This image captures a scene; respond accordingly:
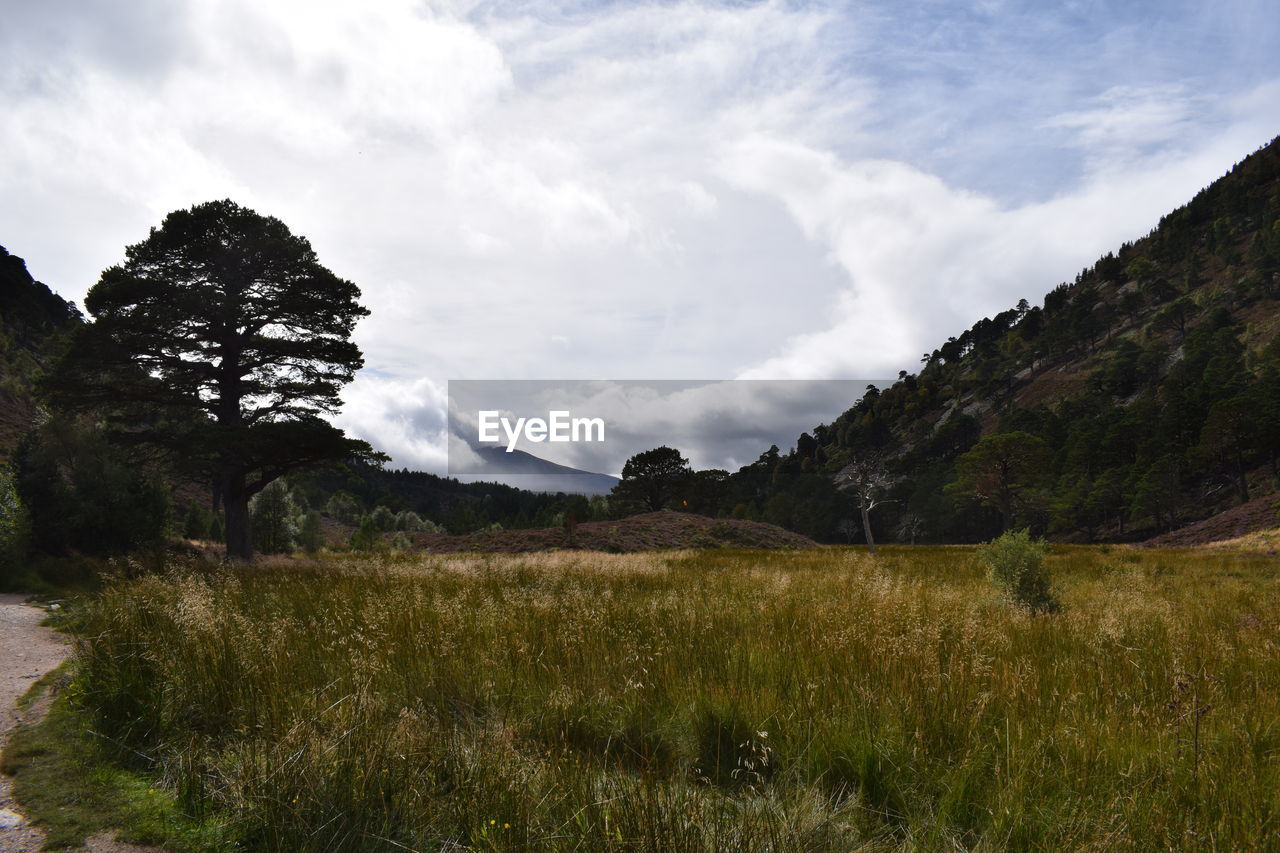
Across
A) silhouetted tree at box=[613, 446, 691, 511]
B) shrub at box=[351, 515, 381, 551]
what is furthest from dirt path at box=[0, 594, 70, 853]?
silhouetted tree at box=[613, 446, 691, 511]

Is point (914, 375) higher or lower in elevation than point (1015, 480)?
higher

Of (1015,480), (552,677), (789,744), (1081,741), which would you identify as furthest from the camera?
(1015,480)

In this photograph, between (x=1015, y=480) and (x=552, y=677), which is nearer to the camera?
(x=552, y=677)

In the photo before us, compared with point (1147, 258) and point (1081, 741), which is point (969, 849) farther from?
point (1147, 258)

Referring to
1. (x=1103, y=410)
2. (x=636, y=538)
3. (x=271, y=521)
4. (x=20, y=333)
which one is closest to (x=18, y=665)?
(x=636, y=538)

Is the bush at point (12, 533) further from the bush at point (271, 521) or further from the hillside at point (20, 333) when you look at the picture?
the bush at point (271, 521)

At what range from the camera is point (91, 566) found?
45.5 ft

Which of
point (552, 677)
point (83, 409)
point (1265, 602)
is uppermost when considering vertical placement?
point (83, 409)

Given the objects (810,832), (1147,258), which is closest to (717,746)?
(810,832)

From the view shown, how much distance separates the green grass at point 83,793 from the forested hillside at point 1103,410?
1361 inches

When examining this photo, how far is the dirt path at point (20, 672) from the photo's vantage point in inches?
114

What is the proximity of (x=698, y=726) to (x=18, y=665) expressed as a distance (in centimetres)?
800

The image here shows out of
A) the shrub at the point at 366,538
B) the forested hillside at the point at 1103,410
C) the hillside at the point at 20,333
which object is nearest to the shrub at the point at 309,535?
the shrub at the point at 366,538

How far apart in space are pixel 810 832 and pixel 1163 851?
4.43 feet
